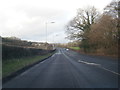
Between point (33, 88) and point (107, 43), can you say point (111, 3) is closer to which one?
point (107, 43)

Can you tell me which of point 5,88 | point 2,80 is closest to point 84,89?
point 5,88

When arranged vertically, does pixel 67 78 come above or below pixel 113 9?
below

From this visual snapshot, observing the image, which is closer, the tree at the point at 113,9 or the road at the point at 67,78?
the road at the point at 67,78

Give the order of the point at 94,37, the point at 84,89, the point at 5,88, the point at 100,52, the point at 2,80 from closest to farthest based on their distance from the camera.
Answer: the point at 84,89, the point at 5,88, the point at 2,80, the point at 94,37, the point at 100,52

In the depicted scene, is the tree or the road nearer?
the road

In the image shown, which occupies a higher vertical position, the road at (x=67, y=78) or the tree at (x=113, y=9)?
the tree at (x=113, y=9)

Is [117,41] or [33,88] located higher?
[117,41]

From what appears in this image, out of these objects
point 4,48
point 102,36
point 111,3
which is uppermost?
point 111,3

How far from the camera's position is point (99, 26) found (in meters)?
38.4

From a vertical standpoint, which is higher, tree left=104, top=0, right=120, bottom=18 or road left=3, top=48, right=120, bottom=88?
tree left=104, top=0, right=120, bottom=18

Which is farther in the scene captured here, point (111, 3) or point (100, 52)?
point (100, 52)

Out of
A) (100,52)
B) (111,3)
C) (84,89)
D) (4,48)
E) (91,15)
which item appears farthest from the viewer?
(91,15)

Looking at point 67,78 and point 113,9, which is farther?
point 113,9

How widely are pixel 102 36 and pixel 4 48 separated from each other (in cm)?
2597
